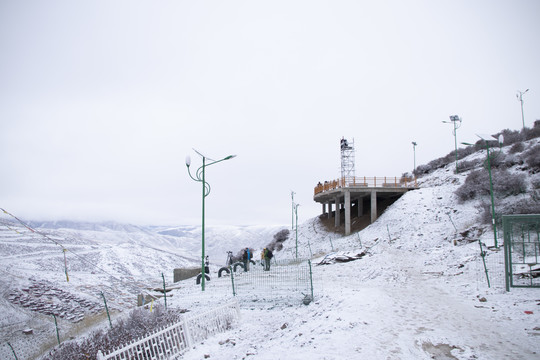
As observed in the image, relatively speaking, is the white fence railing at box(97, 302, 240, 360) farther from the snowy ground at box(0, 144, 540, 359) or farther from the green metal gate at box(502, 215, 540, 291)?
the green metal gate at box(502, 215, 540, 291)

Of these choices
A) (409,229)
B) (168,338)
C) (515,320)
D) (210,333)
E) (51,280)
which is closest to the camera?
(168,338)

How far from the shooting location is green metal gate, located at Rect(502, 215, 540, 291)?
10109mm

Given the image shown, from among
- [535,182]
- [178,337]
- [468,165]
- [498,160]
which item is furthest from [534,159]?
[178,337]

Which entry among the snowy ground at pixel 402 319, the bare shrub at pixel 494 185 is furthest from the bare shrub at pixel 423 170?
the snowy ground at pixel 402 319

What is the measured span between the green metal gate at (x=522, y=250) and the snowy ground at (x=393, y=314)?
56 centimetres

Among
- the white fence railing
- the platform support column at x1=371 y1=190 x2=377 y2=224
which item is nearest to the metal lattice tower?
the platform support column at x1=371 y1=190 x2=377 y2=224

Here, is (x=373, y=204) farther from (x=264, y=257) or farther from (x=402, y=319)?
(x=402, y=319)

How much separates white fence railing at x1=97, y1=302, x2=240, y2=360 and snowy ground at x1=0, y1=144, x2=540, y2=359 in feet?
0.88

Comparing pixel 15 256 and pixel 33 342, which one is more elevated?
pixel 15 256

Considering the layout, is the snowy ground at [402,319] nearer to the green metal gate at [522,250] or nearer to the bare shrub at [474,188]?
the green metal gate at [522,250]

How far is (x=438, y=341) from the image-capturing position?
646 centimetres

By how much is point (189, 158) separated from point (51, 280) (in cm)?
1076

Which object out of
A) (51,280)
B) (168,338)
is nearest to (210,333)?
(168,338)

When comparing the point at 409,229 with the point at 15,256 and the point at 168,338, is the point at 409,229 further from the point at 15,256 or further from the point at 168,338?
the point at 15,256
